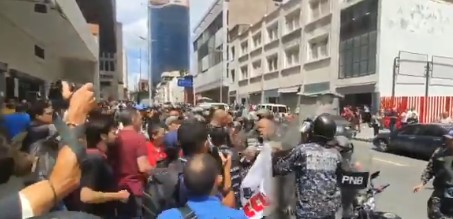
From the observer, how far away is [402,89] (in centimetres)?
3059

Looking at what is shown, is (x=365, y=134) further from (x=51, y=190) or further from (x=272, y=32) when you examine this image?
(x=51, y=190)

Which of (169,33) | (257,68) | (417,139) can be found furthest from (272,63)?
(417,139)

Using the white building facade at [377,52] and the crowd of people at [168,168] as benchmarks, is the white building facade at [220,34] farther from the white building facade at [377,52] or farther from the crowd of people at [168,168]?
the crowd of people at [168,168]

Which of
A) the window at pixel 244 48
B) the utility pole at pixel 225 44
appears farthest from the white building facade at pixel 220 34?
the window at pixel 244 48

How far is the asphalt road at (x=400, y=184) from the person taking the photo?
826cm

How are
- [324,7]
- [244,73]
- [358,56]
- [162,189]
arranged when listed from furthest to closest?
[244,73] < [324,7] < [358,56] < [162,189]

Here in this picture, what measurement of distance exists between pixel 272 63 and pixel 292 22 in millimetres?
7287

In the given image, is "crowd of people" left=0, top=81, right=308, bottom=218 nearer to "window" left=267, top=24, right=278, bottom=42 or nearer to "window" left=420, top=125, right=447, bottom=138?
"window" left=420, top=125, right=447, bottom=138

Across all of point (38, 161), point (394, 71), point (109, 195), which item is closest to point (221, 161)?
point (109, 195)

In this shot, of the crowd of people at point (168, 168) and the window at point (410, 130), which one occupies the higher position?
the crowd of people at point (168, 168)

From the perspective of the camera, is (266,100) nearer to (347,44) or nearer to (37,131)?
(347,44)

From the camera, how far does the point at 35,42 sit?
68.9 feet

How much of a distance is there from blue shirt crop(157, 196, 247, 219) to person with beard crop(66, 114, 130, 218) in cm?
159

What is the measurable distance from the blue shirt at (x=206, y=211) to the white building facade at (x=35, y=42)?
23.2ft
